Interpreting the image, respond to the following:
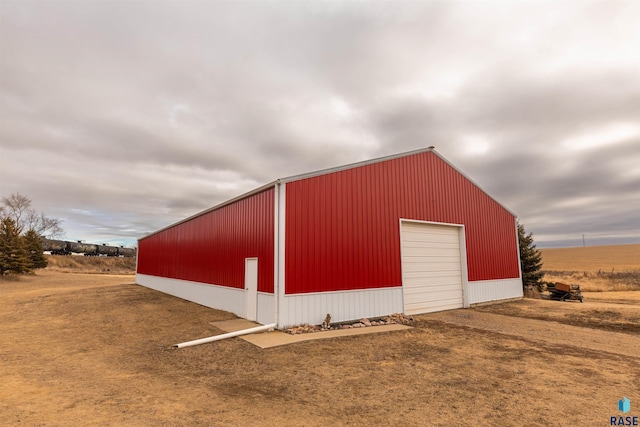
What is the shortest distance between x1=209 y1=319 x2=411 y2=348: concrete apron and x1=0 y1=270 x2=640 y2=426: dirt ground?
1.27 ft

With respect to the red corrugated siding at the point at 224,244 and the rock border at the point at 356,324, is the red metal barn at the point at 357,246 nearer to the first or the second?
the red corrugated siding at the point at 224,244

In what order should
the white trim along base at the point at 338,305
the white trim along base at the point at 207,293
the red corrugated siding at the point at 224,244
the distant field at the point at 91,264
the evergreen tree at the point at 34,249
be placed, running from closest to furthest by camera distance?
the white trim along base at the point at 338,305 < the red corrugated siding at the point at 224,244 < the white trim along base at the point at 207,293 < the evergreen tree at the point at 34,249 < the distant field at the point at 91,264

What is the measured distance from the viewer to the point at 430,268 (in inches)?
547

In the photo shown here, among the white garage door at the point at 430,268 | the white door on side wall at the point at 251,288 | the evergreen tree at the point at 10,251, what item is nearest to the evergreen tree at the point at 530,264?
the white garage door at the point at 430,268

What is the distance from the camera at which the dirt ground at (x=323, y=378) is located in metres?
4.52

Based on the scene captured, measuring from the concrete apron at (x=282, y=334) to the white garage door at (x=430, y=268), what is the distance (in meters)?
2.71

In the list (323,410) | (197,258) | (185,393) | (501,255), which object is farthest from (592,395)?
(197,258)

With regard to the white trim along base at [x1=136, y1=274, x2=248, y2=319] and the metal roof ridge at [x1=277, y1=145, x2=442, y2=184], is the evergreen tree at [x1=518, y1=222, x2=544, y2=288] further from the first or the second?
the white trim along base at [x1=136, y1=274, x2=248, y2=319]

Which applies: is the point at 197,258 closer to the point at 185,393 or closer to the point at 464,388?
the point at 185,393

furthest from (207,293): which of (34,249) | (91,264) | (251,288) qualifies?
Result: (91,264)

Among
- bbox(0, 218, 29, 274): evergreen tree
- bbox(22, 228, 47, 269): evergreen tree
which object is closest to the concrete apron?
bbox(0, 218, 29, 274): evergreen tree

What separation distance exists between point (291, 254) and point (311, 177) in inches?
104

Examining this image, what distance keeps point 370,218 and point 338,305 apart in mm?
3382

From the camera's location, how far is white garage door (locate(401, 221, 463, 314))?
12992 millimetres
